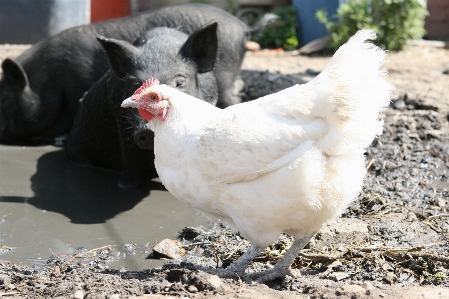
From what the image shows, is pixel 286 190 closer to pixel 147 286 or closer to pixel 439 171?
pixel 147 286

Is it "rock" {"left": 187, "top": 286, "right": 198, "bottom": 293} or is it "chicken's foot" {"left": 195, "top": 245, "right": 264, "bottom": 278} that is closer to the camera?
"rock" {"left": 187, "top": 286, "right": 198, "bottom": 293}

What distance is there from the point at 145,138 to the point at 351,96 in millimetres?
2029

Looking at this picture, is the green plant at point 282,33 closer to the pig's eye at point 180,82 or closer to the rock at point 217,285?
the pig's eye at point 180,82

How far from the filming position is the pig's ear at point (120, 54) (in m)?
5.47

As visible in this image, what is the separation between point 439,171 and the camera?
5707mm

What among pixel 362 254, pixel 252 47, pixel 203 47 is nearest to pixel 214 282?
pixel 362 254

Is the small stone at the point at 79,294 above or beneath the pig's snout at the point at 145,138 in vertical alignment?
beneath

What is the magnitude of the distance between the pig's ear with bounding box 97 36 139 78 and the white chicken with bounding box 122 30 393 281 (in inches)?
85.2

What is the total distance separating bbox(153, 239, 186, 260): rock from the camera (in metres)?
4.17

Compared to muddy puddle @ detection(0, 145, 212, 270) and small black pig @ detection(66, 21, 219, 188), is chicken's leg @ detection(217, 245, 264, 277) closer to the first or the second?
muddy puddle @ detection(0, 145, 212, 270)

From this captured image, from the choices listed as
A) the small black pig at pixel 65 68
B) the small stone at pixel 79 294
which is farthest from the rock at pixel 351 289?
the small black pig at pixel 65 68

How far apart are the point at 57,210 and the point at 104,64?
2.61 m

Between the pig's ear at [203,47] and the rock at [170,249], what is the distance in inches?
81.4

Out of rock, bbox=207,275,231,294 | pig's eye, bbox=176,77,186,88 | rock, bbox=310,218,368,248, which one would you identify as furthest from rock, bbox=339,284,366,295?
pig's eye, bbox=176,77,186,88
